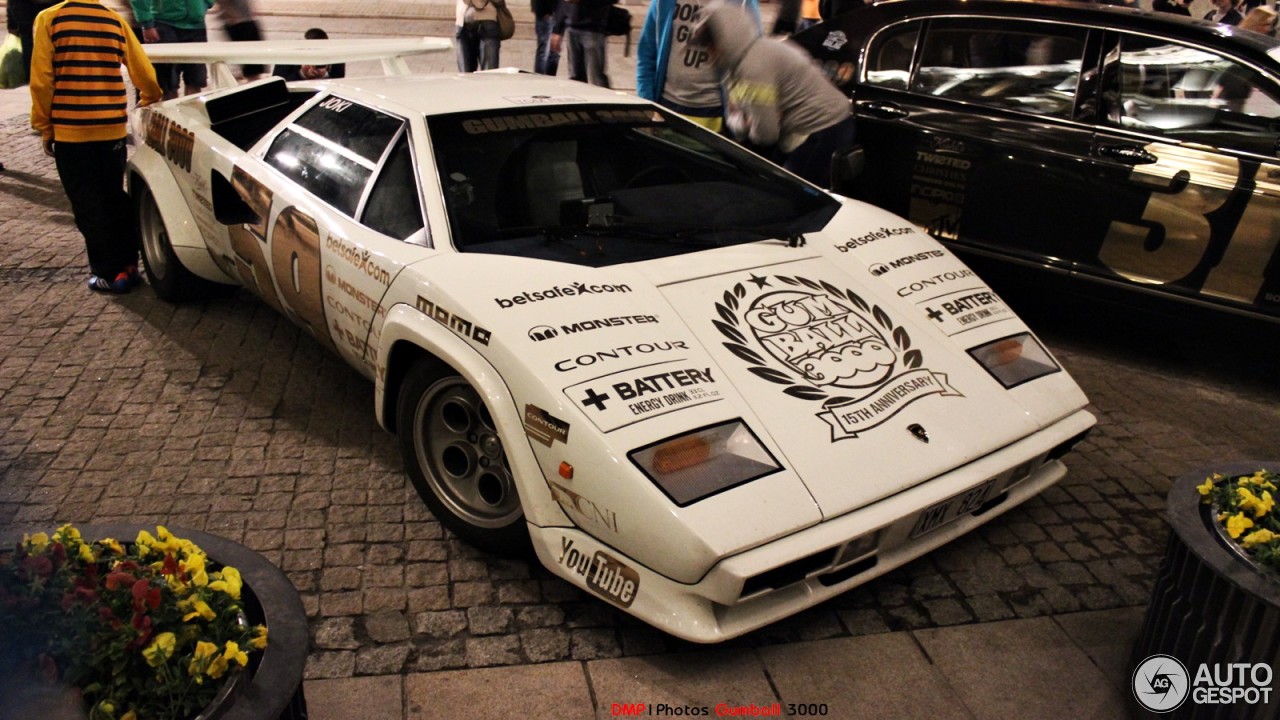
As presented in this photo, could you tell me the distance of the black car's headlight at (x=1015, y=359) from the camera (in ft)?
11.0

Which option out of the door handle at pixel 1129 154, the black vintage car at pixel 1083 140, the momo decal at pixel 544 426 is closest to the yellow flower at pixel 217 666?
the momo decal at pixel 544 426

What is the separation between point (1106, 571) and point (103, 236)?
482cm

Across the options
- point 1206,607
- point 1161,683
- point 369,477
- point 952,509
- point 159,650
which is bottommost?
point 369,477

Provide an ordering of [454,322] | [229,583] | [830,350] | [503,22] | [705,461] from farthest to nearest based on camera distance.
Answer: [503,22], [830,350], [454,322], [705,461], [229,583]

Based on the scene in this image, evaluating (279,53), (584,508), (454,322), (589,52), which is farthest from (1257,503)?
(589,52)

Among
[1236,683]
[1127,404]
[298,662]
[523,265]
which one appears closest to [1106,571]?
[1236,683]

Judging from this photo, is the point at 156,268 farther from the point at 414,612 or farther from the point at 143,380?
the point at 414,612

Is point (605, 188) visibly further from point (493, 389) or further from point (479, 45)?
point (479, 45)

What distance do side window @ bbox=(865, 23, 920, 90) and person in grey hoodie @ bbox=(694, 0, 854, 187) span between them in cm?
56

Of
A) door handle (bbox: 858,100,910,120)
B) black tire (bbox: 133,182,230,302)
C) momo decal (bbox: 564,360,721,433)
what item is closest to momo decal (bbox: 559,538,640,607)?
momo decal (bbox: 564,360,721,433)

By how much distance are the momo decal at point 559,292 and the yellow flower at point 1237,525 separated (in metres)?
1.74

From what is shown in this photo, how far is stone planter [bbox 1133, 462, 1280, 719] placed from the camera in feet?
7.42

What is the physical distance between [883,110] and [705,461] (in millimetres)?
3367

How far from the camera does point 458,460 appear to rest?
3.30 m
